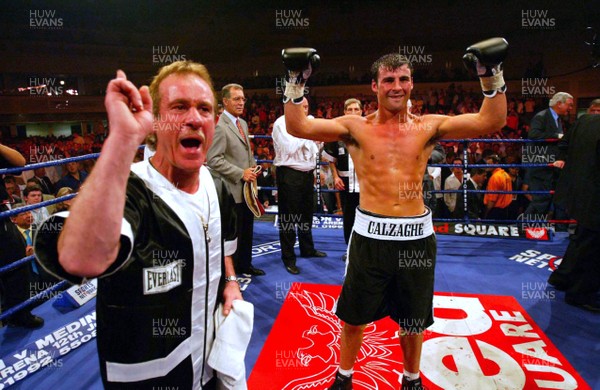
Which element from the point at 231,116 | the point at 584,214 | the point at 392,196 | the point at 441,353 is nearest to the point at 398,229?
the point at 392,196

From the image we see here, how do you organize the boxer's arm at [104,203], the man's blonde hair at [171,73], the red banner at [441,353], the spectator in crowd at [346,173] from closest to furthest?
the boxer's arm at [104,203] < the man's blonde hair at [171,73] < the red banner at [441,353] < the spectator in crowd at [346,173]

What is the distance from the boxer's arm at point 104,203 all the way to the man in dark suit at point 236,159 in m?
2.72

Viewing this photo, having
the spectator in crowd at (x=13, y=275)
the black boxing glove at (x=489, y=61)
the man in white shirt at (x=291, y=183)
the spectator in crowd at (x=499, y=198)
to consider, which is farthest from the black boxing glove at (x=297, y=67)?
the spectator in crowd at (x=499, y=198)

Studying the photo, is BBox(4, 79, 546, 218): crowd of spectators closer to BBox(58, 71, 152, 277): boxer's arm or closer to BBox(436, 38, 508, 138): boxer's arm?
BBox(436, 38, 508, 138): boxer's arm

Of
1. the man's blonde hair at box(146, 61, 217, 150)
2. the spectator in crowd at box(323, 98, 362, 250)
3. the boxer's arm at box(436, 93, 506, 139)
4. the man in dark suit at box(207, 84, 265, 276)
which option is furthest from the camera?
the spectator in crowd at box(323, 98, 362, 250)

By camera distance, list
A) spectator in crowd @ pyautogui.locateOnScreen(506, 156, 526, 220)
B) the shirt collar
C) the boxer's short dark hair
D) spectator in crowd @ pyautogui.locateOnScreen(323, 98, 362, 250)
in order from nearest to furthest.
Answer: the boxer's short dark hair < the shirt collar < spectator in crowd @ pyautogui.locateOnScreen(323, 98, 362, 250) < spectator in crowd @ pyautogui.locateOnScreen(506, 156, 526, 220)

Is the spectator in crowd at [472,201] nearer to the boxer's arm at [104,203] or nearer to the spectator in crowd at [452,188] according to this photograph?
the spectator in crowd at [452,188]

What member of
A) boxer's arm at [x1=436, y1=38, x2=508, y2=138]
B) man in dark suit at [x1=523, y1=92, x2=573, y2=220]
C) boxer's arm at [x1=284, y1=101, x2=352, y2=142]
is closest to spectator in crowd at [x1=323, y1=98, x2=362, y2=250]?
boxer's arm at [x1=284, y1=101, x2=352, y2=142]

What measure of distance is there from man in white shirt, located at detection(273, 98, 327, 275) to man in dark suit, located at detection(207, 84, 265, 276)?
0.98 ft

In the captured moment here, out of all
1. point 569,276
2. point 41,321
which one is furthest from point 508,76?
point 41,321

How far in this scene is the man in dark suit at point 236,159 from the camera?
337 cm

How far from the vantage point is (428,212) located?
2.00 metres

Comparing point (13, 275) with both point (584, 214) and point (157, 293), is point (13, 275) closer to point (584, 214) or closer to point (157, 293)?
point (157, 293)

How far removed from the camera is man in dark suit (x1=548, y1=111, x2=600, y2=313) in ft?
9.70
